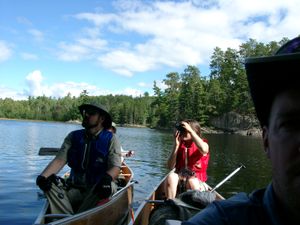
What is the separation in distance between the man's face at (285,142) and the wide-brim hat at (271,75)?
3cm

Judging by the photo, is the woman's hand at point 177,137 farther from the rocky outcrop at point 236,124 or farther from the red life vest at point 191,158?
the rocky outcrop at point 236,124

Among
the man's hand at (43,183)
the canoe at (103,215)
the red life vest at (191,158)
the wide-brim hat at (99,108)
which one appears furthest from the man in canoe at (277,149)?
the red life vest at (191,158)

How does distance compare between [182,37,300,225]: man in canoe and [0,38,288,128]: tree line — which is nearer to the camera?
[182,37,300,225]: man in canoe

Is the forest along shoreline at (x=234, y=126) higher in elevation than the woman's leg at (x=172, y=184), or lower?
higher

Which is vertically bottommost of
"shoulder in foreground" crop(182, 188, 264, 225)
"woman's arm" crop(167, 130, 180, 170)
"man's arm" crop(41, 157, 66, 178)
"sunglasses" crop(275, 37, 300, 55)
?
"man's arm" crop(41, 157, 66, 178)

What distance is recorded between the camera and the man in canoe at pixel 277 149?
3.44 feet

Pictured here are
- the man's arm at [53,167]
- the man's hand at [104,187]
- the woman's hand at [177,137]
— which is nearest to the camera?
the man's arm at [53,167]

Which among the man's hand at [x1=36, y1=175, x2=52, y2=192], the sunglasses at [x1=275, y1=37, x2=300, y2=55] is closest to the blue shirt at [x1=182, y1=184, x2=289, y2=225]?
the sunglasses at [x1=275, y1=37, x2=300, y2=55]

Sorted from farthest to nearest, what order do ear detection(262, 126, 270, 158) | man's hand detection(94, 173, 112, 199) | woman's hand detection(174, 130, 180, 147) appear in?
woman's hand detection(174, 130, 180, 147) < man's hand detection(94, 173, 112, 199) < ear detection(262, 126, 270, 158)

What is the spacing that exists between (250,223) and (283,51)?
0.49 meters

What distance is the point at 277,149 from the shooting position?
43.5 inches

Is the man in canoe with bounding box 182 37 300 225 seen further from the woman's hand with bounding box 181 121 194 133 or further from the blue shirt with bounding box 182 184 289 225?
the woman's hand with bounding box 181 121 194 133

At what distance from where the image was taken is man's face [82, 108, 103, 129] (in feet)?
21.5

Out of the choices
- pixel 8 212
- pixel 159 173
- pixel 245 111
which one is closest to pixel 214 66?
pixel 245 111
